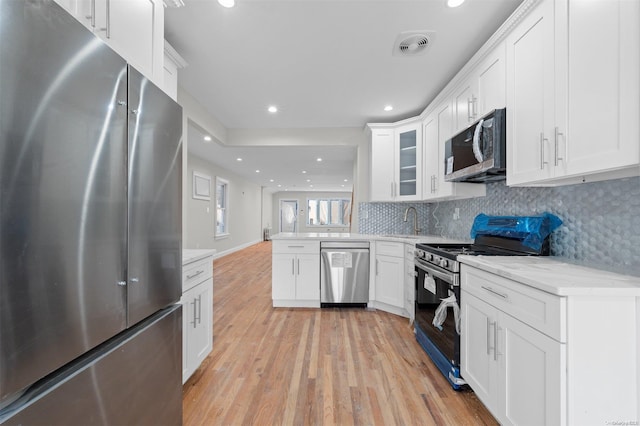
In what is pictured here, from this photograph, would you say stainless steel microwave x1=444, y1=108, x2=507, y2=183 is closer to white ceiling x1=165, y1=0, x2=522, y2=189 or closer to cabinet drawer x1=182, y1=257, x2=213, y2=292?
white ceiling x1=165, y1=0, x2=522, y2=189

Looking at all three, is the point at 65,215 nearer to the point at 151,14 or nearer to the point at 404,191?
the point at 151,14

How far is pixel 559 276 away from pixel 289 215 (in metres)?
11.8

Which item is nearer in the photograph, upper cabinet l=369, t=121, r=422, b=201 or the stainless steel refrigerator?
the stainless steel refrigerator

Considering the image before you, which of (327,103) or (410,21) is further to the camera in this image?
(327,103)

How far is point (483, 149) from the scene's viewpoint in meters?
1.80

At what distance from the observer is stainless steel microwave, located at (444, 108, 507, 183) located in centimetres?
170

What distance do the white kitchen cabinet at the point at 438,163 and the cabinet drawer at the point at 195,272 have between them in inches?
89.5

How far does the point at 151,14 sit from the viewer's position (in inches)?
50.2

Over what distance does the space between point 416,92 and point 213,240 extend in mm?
5576

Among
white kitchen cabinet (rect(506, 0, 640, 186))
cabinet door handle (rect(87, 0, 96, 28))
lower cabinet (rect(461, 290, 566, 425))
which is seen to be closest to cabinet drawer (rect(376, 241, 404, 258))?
lower cabinet (rect(461, 290, 566, 425))

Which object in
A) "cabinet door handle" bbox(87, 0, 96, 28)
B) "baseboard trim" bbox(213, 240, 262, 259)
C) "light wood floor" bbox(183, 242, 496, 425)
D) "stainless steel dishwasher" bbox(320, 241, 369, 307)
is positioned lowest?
"light wood floor" bbox(183, 242, 496, 425)

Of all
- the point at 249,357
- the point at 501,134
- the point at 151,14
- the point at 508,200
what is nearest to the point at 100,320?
the point at 151,14

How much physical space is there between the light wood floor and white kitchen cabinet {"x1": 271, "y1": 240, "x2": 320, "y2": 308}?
0.29m

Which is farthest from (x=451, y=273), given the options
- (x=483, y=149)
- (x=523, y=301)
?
(x=483, y=149)
